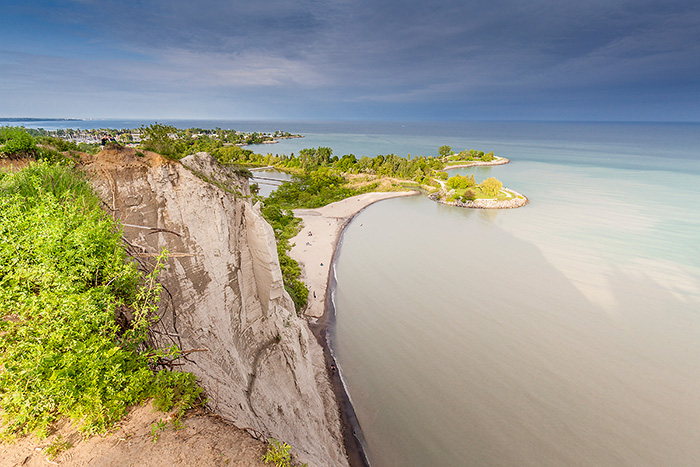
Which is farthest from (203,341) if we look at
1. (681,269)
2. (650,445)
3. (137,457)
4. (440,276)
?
(681,269)

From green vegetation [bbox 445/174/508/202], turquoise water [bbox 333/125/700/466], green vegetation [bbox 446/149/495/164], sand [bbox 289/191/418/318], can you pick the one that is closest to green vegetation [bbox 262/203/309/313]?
sand [bbox 289/191/418/318]

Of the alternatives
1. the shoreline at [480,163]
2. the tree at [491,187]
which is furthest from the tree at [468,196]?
the shoreline at [480,163]

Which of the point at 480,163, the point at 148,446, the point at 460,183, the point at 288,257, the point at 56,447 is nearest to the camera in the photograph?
the point at 56,447

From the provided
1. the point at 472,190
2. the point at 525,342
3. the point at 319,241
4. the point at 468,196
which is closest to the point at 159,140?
the point at 525,342

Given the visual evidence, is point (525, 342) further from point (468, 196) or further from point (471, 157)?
point (471, 157)

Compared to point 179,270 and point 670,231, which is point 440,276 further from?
point 670,231
